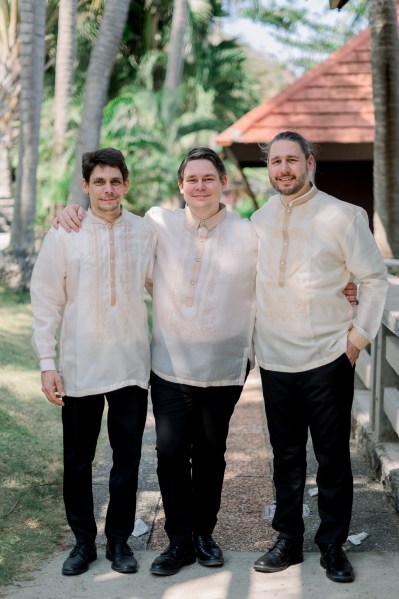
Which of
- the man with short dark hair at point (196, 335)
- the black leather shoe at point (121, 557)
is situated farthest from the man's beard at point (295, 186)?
the black leather shoe at point (121, 557)

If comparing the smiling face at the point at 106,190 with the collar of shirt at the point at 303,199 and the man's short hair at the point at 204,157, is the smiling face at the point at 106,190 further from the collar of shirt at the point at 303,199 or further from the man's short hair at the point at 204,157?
the collar of shirt at the point at 303,199

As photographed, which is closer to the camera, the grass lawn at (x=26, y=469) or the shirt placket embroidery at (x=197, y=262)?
the shirt placket embroidery at (x=197, y=262)

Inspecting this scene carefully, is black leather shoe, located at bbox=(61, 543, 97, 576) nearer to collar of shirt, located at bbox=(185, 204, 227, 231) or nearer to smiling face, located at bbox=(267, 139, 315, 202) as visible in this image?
collar of shirt, located at bbox=(185, 204, 227, 231)

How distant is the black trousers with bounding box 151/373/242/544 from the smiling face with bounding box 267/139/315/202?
3.19 ft

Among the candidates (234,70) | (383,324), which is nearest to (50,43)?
(234,70)

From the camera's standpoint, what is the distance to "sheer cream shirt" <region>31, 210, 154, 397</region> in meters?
4.02

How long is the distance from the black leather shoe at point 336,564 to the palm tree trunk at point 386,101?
15.0 feet

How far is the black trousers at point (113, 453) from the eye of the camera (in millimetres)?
4121

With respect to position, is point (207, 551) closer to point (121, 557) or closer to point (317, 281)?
point (121, 557)

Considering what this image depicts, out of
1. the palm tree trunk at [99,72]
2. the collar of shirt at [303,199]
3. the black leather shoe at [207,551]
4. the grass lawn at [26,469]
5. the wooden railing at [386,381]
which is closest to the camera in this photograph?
the collar of shirt at [303,199]

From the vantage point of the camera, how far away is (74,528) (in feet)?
13.8

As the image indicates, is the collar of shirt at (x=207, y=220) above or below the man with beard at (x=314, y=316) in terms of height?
above

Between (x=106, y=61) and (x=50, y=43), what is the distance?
16.7 metres

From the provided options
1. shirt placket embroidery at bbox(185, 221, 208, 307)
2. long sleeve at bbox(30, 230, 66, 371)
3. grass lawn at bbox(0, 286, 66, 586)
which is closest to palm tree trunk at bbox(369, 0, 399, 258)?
grass lawn at bbox(0, 286, 66, 586)
